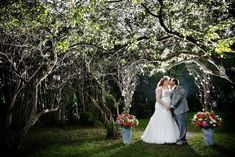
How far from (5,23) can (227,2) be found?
706cm

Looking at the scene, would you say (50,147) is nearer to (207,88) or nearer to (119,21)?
(119,21)

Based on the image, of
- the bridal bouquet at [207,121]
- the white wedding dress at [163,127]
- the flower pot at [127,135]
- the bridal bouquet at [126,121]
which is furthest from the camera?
the flower pot at [127,135]

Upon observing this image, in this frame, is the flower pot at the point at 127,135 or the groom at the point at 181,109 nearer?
the groom at the point at 181,109

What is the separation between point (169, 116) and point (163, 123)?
1.27 feet

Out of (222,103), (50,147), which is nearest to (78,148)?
(50,147)

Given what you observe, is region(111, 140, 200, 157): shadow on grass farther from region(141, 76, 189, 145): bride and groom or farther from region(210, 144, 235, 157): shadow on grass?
region(210, 144, 235, 157): shadow on grass

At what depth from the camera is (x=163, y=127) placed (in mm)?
12172

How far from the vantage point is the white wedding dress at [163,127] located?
475 inches

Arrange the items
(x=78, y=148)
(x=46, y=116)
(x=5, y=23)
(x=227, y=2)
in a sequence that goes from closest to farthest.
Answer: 1. (x=227, y=2)
2. (x=5, y=23)
3. (x=78, y=148)
4. (x=46, y=116)

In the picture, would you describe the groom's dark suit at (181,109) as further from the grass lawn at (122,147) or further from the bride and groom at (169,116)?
the grass lawn at (122,147)

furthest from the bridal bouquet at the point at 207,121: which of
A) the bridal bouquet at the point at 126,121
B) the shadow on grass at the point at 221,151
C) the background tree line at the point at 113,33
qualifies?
the bridal bouquet at the point at 126,121

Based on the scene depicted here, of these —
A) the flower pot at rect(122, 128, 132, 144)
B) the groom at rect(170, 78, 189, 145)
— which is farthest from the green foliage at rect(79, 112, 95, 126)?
the groom at rect(170, 78, 189, 145)

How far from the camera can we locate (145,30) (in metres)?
11.9

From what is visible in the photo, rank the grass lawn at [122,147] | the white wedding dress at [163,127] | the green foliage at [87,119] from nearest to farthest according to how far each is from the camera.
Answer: the grass lawn at [122,147] < the white wedding dress at [163,127] < the green foliage at [87,119]
